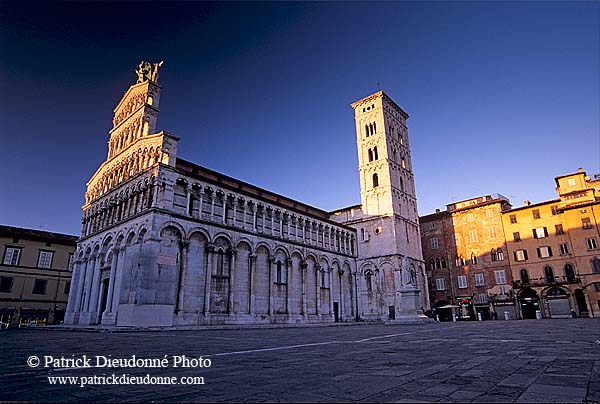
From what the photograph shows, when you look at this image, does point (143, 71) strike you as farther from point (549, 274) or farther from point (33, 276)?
point (549, 274)

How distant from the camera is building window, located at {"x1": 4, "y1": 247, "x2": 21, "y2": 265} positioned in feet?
122

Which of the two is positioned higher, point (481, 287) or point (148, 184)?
point (148, 184)

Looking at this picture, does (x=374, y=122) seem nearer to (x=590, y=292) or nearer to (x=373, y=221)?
(x=373, y=221)

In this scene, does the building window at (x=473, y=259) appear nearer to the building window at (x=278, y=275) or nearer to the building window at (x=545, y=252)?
the building window at (x=545, y=252)

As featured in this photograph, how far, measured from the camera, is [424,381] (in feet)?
13.0

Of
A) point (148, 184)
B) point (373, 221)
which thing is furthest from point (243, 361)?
point (373, 221)

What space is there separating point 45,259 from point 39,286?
302 cm

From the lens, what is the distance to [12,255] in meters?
37.5

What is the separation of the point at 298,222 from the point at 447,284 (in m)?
24.6

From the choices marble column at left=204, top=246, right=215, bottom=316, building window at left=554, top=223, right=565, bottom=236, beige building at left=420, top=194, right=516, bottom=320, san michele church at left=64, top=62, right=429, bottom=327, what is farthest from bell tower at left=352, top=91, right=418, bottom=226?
marble column at left=204, top=246, right=215, bottom=316

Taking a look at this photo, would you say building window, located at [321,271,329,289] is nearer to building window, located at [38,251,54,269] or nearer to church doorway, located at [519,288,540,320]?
church doorway, located at [519,288,540,320]

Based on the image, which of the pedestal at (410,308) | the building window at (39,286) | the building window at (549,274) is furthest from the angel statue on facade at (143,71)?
the building window at (549,274)

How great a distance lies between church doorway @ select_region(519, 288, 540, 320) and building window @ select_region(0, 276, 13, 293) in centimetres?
5667

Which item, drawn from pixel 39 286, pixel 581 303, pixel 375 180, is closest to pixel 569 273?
pixel 581 303
